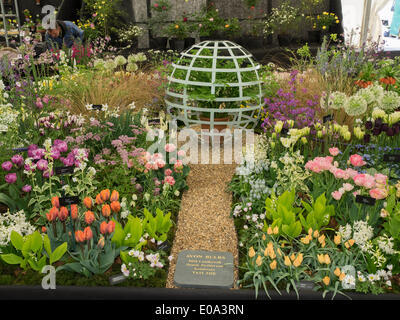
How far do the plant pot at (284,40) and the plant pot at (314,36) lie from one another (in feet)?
1.61

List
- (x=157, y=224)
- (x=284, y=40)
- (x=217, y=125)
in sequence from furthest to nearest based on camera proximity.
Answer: (x=284, y=40) < (x=217, y=125) < (x=157, y=224)

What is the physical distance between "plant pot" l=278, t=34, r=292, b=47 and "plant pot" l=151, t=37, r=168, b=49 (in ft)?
8.48

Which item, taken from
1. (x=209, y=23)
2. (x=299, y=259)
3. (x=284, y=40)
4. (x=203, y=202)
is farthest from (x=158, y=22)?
(x=299, y=259)

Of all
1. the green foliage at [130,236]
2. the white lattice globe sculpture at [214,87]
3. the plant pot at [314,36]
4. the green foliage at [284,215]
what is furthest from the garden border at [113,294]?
the plant pot at [314,36]

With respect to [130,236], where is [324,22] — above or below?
above

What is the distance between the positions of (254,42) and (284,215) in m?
6.93

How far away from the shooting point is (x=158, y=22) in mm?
8859

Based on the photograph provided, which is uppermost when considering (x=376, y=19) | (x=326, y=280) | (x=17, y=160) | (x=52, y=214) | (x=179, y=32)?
(x=376, y=19)

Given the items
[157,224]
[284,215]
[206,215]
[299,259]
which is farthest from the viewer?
[206,215]

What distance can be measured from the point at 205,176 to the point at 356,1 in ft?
19.8

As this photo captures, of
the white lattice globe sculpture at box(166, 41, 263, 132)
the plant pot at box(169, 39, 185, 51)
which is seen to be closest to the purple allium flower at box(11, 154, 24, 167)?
the white lattice globe sculpture at box(166, 41, 263, 132)

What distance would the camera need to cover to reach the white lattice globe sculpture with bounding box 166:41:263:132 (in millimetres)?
4130

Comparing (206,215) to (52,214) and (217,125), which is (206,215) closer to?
(52,214)

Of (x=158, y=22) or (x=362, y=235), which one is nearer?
(x=362, y=235)
